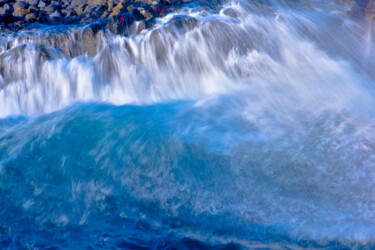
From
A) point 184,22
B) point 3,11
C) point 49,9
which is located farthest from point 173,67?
point 3,11

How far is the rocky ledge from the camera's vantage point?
7.65 m

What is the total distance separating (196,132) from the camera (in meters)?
5.10

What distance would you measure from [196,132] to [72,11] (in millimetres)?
5954

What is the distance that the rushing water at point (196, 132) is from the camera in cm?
346

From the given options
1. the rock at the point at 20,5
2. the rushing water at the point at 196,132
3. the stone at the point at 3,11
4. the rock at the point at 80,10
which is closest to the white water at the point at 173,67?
the rushing water at the point at 196,132

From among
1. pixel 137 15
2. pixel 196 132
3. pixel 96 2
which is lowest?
pixel 196 132

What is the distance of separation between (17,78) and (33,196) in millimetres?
3757

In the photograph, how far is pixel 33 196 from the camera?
4.15 meters

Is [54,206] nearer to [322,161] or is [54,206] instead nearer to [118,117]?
[118,117]

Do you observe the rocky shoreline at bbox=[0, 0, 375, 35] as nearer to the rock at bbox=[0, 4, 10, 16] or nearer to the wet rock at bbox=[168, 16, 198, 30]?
the rock at bbox=[0, 4, 10, 16]

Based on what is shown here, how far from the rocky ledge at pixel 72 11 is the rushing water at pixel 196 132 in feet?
2.26

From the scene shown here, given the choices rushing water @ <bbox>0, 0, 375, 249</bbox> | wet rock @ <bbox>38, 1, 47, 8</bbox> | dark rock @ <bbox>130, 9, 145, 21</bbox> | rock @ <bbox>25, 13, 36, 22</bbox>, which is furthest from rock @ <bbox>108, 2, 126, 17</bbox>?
wet rock @ <bbox>38, 1, 47, 8</bbox>

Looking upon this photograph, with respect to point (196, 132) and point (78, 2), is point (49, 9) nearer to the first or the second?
point (78, 2)

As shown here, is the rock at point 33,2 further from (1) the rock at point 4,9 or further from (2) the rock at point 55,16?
(2) the rock at point 55,16
